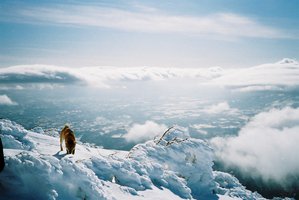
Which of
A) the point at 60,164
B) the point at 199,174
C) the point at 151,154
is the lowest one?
the point at 199,174

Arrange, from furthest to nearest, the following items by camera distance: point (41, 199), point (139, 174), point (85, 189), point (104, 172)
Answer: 1. point (139, 174)
2. point (104, 172)
3. point (85, 189)
4. point (41, 199)

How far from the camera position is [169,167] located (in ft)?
95.5

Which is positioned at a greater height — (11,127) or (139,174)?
(11,127)

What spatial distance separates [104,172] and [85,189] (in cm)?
460

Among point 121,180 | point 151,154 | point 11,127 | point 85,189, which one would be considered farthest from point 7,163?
point 151,154

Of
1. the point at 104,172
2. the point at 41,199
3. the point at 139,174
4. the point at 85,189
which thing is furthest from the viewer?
the point at 139,174

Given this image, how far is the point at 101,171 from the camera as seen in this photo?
18.6m

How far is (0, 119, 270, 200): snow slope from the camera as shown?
42.8 ft

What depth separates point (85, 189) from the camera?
1416 centimetres

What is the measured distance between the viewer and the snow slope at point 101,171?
13055 millimetres

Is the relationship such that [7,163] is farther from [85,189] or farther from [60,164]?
[85,189]

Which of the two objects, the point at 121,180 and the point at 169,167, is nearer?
the point at 121,180

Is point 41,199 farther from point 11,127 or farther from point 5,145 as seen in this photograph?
point 11,127

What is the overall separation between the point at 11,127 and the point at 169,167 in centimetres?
1399
